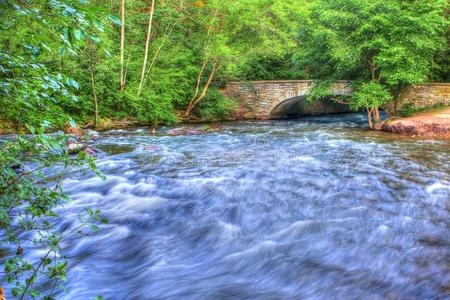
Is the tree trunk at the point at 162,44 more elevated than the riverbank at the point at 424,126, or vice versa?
the tree trunk at the point at 162,44

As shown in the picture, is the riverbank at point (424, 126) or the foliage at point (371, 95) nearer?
the riverbank at point (424, 126)

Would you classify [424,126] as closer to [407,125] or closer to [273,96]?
[407,125]

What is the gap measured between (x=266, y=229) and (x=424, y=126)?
34.2 ft

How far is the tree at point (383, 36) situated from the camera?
1315 cm

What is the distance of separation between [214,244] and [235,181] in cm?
257

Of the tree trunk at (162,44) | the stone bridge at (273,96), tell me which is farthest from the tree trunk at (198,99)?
the tree trunk at (162,44)

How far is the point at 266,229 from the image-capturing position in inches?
184

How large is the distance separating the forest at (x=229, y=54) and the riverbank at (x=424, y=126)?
111 cm

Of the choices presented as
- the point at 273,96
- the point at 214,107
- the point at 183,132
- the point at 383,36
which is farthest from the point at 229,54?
the point at 383,36

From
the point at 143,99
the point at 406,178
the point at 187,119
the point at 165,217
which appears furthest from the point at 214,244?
the point at 187,119

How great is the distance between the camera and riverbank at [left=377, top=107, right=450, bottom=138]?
12.5 m

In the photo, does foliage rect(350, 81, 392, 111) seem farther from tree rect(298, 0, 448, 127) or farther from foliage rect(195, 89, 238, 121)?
foliage rect(195, 89, 238, 121)

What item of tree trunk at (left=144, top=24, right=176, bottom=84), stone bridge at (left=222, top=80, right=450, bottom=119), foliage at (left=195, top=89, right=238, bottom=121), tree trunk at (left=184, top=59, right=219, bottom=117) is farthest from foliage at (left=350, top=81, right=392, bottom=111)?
tree trunk at (left=144, top=24, right=176, bottom=84)

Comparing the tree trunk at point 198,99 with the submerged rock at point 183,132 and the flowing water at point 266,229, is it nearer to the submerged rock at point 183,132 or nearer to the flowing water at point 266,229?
the submerged rock at point 183,132
